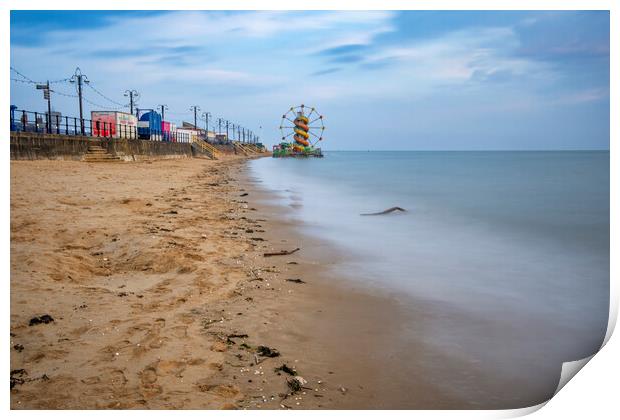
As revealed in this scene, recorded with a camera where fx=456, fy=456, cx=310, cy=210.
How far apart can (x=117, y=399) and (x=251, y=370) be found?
0.69m

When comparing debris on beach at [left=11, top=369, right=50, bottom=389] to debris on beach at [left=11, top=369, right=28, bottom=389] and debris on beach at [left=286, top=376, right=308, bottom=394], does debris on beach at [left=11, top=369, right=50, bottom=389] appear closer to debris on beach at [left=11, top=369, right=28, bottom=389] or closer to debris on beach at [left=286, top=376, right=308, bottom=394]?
debris on beach at [left=11, top=369, right=28, bottom=389]

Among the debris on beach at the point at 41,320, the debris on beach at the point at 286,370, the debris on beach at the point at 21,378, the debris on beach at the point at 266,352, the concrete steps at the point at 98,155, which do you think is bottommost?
the debris on beach at the point at 286,370

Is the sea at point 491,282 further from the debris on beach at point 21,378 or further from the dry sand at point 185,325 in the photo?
the debris on beach at point 21,378

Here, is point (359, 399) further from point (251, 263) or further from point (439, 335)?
point (251, 263)

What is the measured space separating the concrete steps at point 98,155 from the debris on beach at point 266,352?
18090mm

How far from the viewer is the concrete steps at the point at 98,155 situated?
18834mm

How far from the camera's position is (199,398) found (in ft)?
7.42

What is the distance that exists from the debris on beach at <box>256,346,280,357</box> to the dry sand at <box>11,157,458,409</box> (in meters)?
0.03

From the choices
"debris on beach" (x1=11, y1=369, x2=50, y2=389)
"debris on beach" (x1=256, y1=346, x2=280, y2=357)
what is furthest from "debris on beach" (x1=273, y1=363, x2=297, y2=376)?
"debris on beach" (x1=11, y1=369, x2=50, y2=389)

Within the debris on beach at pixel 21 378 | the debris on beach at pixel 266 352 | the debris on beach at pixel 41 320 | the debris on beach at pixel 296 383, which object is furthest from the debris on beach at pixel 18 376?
the debris on beach at pixel 296 383

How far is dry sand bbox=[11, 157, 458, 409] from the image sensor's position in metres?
2.32

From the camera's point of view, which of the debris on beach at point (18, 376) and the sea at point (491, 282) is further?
the sea at point (491, 282)
